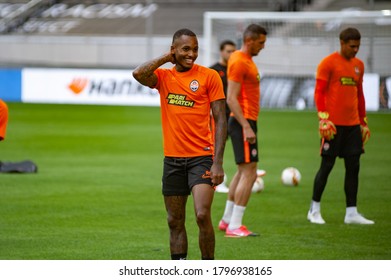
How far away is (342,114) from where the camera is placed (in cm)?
1115

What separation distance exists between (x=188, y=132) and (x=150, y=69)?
2.11 feet

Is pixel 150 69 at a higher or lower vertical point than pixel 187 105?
higher

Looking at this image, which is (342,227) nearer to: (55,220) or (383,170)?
(55,220)

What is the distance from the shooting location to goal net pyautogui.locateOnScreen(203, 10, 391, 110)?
A: 83.0ft

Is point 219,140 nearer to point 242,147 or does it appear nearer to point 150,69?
point 150,69

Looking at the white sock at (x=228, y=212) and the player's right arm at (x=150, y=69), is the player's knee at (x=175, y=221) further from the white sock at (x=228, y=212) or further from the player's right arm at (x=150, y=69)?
the white sock at (x=228, y=212)

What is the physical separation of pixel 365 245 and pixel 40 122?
1781 cm

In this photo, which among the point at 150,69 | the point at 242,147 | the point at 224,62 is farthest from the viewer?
the point at 224,62

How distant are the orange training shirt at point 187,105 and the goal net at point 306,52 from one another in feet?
54.6

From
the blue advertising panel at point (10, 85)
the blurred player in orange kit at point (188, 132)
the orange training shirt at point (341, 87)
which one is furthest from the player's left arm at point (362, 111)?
the blue advertising panel at point (10, 85)

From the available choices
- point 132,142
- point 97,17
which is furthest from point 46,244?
point 97,17

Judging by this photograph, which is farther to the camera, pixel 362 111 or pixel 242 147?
pixel 362 111

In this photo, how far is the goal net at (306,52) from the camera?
2531 cm

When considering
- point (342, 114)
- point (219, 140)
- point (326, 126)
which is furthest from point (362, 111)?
point (219, 140)
